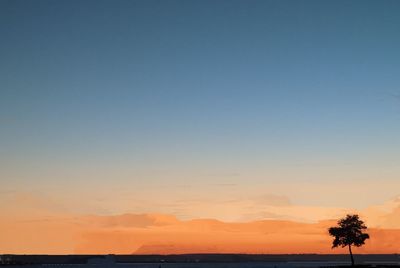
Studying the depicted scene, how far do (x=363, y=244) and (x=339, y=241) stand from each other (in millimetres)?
7021

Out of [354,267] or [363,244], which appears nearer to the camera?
[354,267]

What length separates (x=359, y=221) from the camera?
15262cm

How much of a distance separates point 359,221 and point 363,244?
7.16 meters

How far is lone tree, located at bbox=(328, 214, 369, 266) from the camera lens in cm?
15175

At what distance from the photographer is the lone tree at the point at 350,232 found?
15175 cm

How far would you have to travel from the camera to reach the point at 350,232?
151625 mm

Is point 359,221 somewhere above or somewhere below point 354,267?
above

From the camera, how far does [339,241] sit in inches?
6058

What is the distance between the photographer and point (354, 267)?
472ft

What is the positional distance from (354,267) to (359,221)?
1470 cm

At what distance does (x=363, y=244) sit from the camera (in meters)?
154

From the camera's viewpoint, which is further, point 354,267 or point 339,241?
point 339,241

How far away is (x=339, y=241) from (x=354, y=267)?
1138 cm
